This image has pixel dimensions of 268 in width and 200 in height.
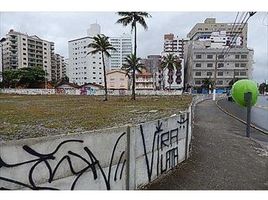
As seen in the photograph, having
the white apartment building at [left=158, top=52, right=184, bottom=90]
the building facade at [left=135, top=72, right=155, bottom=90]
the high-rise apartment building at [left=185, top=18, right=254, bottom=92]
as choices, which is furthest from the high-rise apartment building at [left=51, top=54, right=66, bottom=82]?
the high-rise apartment building at [left=185, top=18, right=254, bottom=92]

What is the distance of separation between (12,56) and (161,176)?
89.4 metres

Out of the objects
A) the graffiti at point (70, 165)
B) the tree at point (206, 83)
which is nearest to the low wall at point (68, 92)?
the tree at point (206, 83)

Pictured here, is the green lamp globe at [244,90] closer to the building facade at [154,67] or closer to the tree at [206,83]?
the tree at [206,83]

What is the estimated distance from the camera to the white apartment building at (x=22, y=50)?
8457 cm

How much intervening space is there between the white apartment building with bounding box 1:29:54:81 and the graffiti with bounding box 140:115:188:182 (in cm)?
8406

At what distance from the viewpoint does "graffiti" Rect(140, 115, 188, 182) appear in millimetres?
5408

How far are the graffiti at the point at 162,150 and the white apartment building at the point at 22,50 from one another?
8406 cm

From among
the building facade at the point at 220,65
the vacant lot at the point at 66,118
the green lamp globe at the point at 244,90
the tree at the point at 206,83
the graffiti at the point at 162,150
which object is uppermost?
the building facade at the point at 220,65

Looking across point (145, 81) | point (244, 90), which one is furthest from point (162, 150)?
point (145, 81)

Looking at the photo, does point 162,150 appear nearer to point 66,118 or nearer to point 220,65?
point 66,118

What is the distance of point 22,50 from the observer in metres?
84.8

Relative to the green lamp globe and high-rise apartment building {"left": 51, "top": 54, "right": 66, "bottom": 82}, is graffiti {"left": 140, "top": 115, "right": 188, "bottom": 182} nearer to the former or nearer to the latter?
the green lamp globe

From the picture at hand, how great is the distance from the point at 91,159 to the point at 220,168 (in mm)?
3542

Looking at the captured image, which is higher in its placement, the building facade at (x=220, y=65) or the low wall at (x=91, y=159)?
the building facade at (x=220, y=65)
